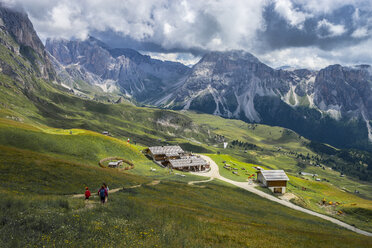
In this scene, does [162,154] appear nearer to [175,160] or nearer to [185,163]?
[175,160]

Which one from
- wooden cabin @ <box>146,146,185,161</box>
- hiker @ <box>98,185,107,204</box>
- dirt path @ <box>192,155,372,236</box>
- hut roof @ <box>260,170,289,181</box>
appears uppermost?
hiker @ <box>98,185,107,204</box>

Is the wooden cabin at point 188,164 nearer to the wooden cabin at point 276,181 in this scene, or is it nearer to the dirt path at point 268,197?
the dirt path at point 268,197

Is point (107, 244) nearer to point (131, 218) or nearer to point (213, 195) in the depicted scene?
point (131, 218)

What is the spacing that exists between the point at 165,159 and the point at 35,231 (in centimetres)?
9729

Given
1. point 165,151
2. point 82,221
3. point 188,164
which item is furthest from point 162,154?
point 82,221

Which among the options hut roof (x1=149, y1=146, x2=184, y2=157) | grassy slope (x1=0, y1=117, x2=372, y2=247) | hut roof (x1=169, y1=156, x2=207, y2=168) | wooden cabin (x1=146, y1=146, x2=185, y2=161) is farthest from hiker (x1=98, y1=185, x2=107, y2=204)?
hut roof (x1=149, y1=146, x2=184, y2=157)

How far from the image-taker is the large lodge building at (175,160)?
10300 centimetres

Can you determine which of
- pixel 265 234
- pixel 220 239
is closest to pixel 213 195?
pixel 265 234

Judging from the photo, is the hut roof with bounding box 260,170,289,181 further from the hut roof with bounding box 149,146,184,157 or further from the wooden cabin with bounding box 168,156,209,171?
the hut roof with bounding box 149,146,184,157

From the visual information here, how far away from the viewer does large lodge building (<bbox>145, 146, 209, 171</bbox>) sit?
103 metres

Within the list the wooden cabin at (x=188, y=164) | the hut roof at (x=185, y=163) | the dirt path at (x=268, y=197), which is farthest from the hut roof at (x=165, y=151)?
the dirt path at (x=268, y=197)

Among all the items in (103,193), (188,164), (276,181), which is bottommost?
(276,181)

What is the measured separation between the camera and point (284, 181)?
8788 centimetres

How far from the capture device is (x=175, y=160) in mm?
106750
